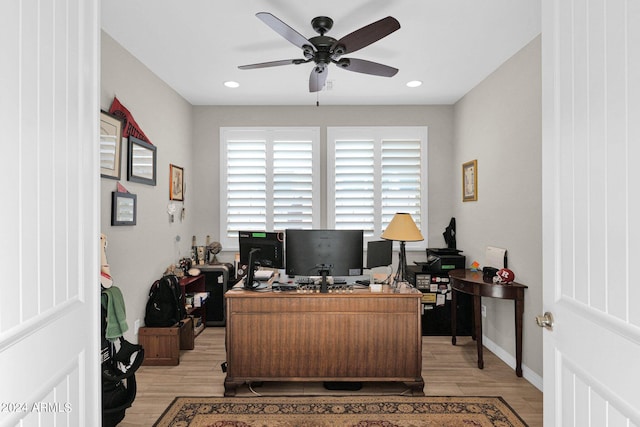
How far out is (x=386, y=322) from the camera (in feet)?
9.17

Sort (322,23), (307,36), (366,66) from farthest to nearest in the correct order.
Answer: (307,36)
(366,66)
(322,23)

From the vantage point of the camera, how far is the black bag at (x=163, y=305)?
3.42 metres

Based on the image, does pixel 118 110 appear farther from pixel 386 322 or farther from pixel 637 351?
pixel 637 351

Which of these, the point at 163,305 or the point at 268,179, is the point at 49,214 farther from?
the point at 268,179

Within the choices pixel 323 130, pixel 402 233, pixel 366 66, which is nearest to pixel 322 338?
pixel 402 233

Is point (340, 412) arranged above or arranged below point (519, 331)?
below

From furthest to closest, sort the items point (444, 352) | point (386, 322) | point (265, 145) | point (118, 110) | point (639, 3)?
1. point (265, 145)
2. point (444, 352)
3. point (118, 110)
4. point (386, 322)
5. point (639, 3)

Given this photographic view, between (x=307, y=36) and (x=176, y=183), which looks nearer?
(x=307, y=36)

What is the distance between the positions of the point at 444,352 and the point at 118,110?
383 centimetres

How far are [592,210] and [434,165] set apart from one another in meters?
3.78

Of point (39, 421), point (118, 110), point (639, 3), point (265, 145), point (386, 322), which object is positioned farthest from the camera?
point (265, 145)

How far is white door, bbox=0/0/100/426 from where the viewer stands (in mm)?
901

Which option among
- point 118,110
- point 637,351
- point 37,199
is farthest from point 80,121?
point 118,110

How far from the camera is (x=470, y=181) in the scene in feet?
13.8
